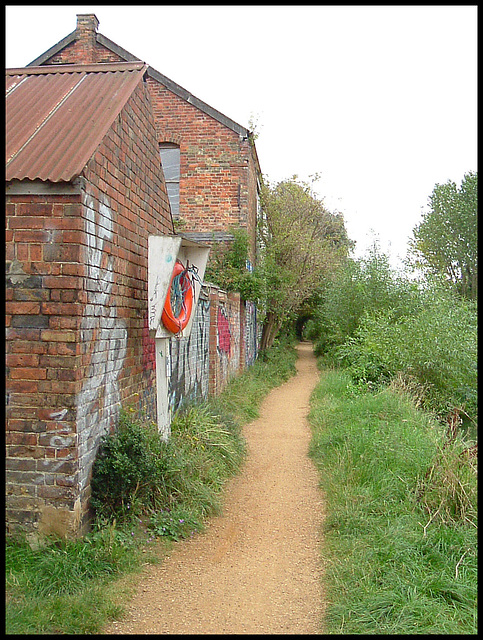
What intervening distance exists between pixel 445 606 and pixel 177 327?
12.5 ft

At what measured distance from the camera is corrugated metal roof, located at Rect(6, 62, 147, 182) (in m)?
4.68

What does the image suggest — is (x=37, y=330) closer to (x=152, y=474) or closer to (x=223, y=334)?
(x=152, y=474)

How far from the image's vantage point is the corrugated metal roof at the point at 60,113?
468 centimetres

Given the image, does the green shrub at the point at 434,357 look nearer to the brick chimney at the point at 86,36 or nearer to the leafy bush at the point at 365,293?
the leafy bush at the point at 365,293

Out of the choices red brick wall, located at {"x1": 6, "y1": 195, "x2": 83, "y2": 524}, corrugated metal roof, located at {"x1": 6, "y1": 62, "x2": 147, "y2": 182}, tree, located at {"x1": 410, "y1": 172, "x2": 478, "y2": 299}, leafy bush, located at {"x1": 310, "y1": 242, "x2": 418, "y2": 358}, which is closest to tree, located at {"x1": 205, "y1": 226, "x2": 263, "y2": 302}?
leafy bush, located at {"x1": 310, "y1": 242, "x2": 418, "y2": 358}

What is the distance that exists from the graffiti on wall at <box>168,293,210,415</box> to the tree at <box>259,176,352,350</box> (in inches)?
313

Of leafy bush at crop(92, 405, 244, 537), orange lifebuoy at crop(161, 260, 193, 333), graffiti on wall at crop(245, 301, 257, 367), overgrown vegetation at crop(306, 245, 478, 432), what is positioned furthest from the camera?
graffiti on wall at crop(245, 301, 257, 367)

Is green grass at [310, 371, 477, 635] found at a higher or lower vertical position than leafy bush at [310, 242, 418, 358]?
lower

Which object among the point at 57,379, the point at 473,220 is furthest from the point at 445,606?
the point at 473,220

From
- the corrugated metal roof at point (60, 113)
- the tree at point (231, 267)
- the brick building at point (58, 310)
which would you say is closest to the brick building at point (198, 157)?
the tree at point (231, 267)

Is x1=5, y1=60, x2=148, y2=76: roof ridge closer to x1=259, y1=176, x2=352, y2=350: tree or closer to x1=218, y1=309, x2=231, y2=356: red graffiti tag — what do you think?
x1=218, y1=309, x2=231, y2=356: red graffiti tag

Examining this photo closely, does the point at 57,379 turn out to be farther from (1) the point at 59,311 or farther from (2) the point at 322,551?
(2) the point at 322,551

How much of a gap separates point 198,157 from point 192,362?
8029 millimetres

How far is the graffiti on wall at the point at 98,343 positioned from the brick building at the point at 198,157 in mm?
10353
